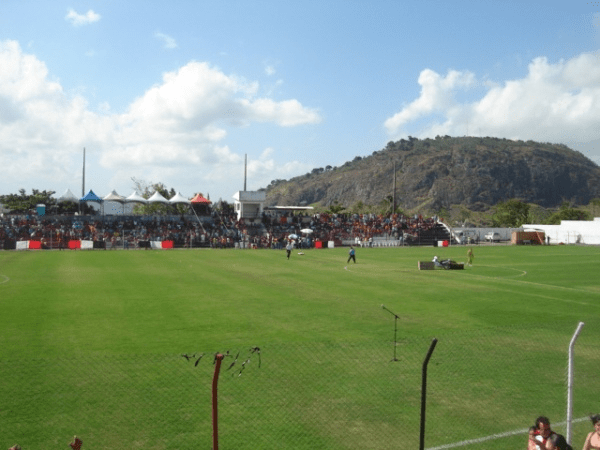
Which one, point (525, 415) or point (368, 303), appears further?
point (368, 303)

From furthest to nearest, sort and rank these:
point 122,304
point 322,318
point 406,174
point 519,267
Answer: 1. point 406,174
2. point 519,267
3. point 122,304
4. point 322,318

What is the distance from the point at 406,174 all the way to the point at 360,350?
584 ft

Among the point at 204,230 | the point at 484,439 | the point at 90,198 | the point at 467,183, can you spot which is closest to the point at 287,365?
the point at 484,439

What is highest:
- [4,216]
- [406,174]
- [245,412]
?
[406,174]

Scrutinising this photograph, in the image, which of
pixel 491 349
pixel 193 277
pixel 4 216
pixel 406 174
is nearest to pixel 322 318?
pixel 491 349

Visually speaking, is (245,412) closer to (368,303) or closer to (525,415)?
(525,415)

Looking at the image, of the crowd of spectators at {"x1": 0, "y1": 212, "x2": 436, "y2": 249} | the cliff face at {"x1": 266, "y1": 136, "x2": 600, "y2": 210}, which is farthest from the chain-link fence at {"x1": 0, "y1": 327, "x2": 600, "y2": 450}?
the cliff face at {"x1": 266, "y1": 136, "x2": 600, "y2": 210}

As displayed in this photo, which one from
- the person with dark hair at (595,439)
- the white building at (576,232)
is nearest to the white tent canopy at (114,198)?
the white building at (576,232)

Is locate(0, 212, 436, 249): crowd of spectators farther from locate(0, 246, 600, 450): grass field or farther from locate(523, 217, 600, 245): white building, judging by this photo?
locate(0, 246, 600, 450): grass field

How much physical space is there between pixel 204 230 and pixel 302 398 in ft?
189

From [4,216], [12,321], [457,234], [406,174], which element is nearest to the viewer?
[12,321]

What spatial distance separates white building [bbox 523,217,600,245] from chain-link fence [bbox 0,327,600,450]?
232ft

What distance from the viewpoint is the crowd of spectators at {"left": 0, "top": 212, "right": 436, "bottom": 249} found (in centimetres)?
5650

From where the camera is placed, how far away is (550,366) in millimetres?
11539
